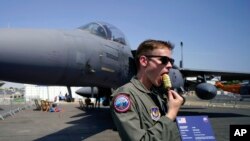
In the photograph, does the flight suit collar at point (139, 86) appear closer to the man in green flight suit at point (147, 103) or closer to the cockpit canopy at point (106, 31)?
the man in green flight suit at point (147, 103)

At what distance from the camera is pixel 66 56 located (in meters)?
5.57

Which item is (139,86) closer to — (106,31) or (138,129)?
(138,129)

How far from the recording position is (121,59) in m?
7.84

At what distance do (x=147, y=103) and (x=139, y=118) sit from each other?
140mm

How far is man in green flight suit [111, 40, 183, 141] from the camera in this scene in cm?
185

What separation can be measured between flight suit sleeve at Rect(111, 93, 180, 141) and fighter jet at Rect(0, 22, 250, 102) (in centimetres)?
330

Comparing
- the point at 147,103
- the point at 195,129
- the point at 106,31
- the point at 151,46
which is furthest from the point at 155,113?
the point at 106,31

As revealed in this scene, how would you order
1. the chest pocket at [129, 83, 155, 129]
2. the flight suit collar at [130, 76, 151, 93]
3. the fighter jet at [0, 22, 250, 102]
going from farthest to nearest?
1. the fighter jet at [0, 22, 250, 102]
2. the flight suit collar at [130, 76, 151, 93]
3. the chest pocket at [129, 83, 155, 129]

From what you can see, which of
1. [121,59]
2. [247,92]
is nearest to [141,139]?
[121,59]

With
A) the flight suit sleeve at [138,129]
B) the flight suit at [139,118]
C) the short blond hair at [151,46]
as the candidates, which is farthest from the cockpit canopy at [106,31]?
the flight suit sleeve at [138,129]

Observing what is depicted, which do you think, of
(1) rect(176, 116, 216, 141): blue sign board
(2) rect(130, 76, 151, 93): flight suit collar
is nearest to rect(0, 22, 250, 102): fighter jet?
(1) rect(176, 116, 216, 141): blue sign board

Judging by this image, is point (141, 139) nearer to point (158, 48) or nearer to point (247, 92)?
point (158, 48)

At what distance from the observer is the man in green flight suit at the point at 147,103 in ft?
6.06

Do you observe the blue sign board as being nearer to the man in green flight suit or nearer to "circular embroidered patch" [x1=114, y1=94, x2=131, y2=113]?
the man in green flight suit
